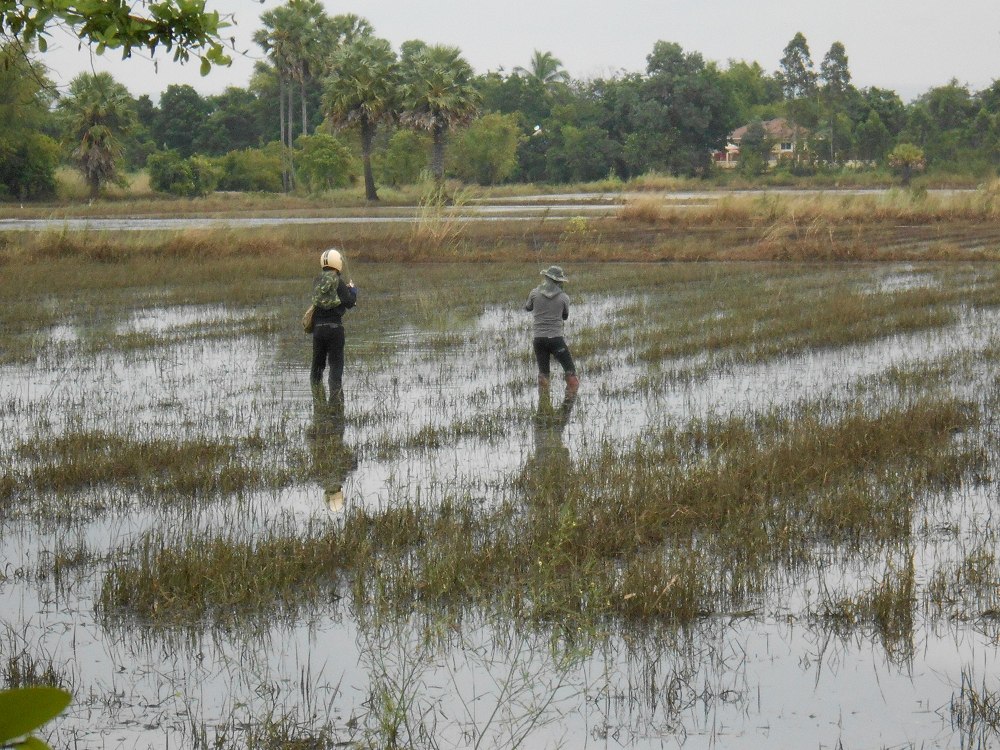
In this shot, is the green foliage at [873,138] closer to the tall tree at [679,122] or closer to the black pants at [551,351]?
the tall tree at [679,122]

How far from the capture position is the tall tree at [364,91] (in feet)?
205

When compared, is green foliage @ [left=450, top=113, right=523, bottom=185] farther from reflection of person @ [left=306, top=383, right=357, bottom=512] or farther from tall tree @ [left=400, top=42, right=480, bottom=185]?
reflection of person @ [left=306, top=383, right=357, bottom=512]

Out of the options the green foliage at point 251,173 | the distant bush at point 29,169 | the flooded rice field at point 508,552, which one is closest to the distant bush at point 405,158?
the green foliage at point 251,173

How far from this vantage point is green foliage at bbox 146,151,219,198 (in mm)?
66500

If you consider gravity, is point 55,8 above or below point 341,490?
above

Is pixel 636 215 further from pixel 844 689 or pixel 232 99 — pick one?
pixel 232 99

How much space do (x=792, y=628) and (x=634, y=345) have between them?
10398mm

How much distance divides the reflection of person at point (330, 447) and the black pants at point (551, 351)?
1.99 m

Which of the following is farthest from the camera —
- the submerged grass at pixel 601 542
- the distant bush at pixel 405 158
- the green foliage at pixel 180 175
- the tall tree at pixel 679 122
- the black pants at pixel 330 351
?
the tall tree at pixel 679 122

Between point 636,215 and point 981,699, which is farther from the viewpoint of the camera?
point 636,215

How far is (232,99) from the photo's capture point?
92.6 m

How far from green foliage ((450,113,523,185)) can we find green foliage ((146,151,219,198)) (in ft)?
50.7

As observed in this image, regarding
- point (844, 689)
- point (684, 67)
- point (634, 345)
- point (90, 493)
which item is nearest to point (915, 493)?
point (844, 689)

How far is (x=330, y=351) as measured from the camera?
12.2m
